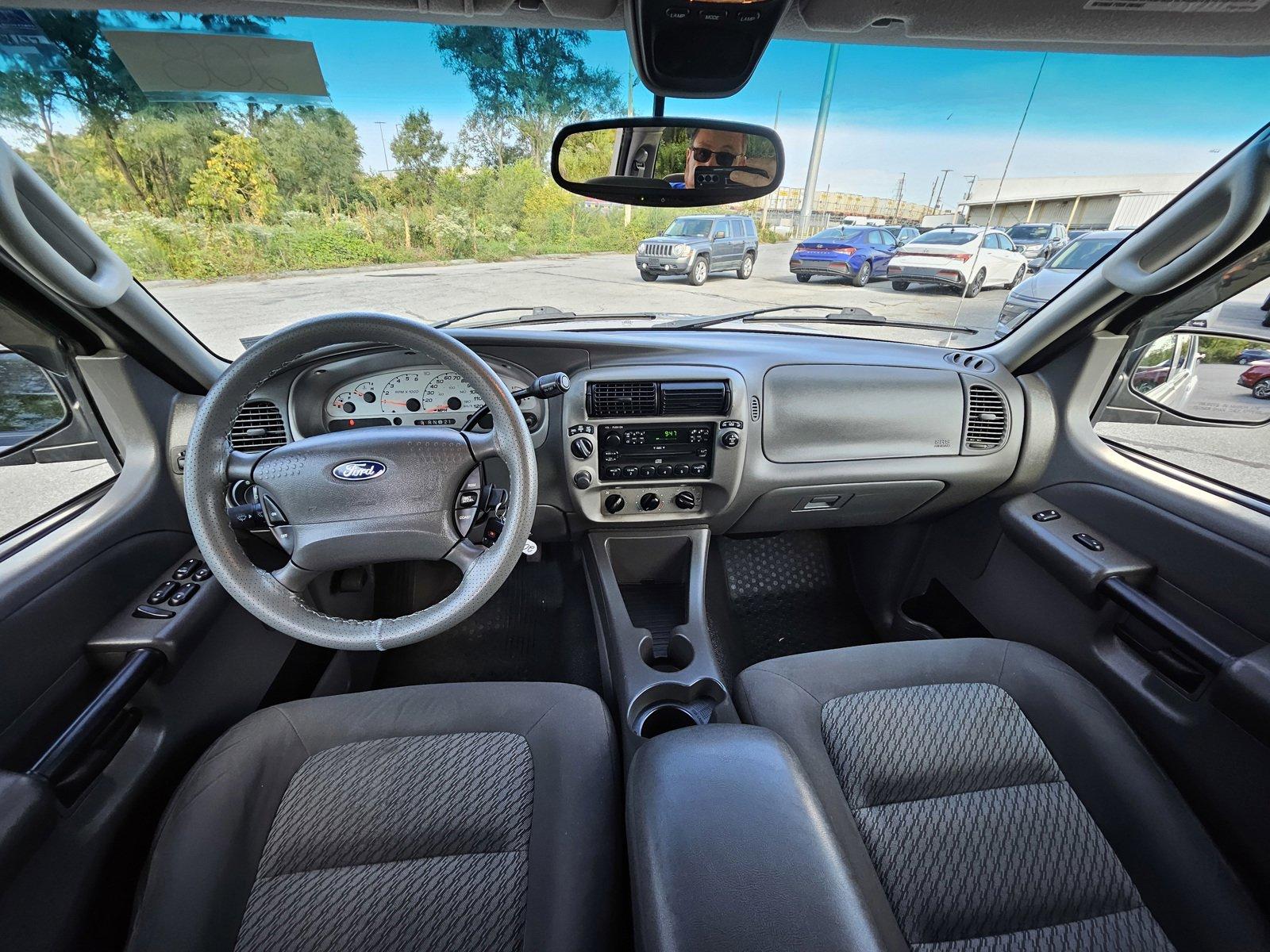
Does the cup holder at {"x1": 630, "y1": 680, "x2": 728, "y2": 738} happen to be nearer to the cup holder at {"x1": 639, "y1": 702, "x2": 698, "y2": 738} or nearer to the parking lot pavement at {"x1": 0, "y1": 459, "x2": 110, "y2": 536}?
the cup holder at {"x1": 639, "y1": 702, "x2": 698, "y2": 738}

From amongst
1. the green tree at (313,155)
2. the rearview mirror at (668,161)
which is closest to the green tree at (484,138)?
the rearview mirror at (668,161)

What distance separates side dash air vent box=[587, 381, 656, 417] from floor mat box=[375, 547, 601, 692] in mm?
1013

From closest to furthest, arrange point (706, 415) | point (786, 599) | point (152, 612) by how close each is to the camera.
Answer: point (152, 612)
point (706, 415)
point (786, 599)

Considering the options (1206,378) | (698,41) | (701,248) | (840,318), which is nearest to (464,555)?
(698,41)

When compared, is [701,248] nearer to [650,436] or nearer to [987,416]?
[650,436]

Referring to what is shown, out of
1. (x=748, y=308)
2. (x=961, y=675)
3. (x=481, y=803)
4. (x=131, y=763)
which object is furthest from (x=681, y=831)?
(x=748, y=308)

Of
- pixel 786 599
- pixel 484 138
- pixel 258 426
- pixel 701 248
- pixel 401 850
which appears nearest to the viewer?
pixel 401 850

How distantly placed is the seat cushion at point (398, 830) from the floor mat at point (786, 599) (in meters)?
1.38

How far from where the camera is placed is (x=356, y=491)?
135cm

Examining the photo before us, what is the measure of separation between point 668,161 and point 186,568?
1.89m

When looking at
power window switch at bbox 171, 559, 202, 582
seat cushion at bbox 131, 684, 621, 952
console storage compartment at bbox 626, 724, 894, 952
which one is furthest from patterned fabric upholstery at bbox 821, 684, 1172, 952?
power window switch at bbox 171, 559, 202, 582

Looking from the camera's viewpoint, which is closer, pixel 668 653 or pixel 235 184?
pixel 235 184

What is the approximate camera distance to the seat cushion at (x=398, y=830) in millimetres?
1062

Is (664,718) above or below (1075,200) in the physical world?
below
